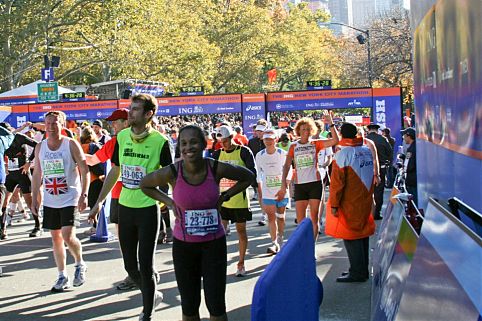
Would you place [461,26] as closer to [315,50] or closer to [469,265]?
[469,265]

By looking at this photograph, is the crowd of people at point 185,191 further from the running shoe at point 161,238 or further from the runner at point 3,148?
the running shoe at point 161,238

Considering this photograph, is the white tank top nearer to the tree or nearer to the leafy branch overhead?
the leafy branch overhead

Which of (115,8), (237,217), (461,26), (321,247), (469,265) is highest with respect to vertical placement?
(115,8)

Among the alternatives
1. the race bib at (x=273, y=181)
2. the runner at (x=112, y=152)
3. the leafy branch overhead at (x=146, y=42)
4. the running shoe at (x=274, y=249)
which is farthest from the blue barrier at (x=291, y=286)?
the leafy branch overhead at (x=146, y=42)

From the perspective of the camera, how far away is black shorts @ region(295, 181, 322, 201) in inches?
417

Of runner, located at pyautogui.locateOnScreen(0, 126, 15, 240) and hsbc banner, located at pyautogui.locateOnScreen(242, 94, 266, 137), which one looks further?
hsbc banner, located at pyautogui.locateOnScreen(242, 94, 266, 137)

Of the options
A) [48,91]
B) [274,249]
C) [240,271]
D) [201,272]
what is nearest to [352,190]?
[240,271]

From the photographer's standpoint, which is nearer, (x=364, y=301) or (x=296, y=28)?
(x=364, y=301)

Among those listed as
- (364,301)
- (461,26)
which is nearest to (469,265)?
(461,26)

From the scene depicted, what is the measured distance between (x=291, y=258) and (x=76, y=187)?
5.42m

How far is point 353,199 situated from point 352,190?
0.10 metres

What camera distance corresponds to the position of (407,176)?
13547 mm

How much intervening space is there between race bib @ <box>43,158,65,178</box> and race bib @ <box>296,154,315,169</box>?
3302 mm

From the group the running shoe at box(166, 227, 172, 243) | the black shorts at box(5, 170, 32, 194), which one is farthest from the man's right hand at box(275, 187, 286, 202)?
the black shorts at box(5, 170, 32, 194)
